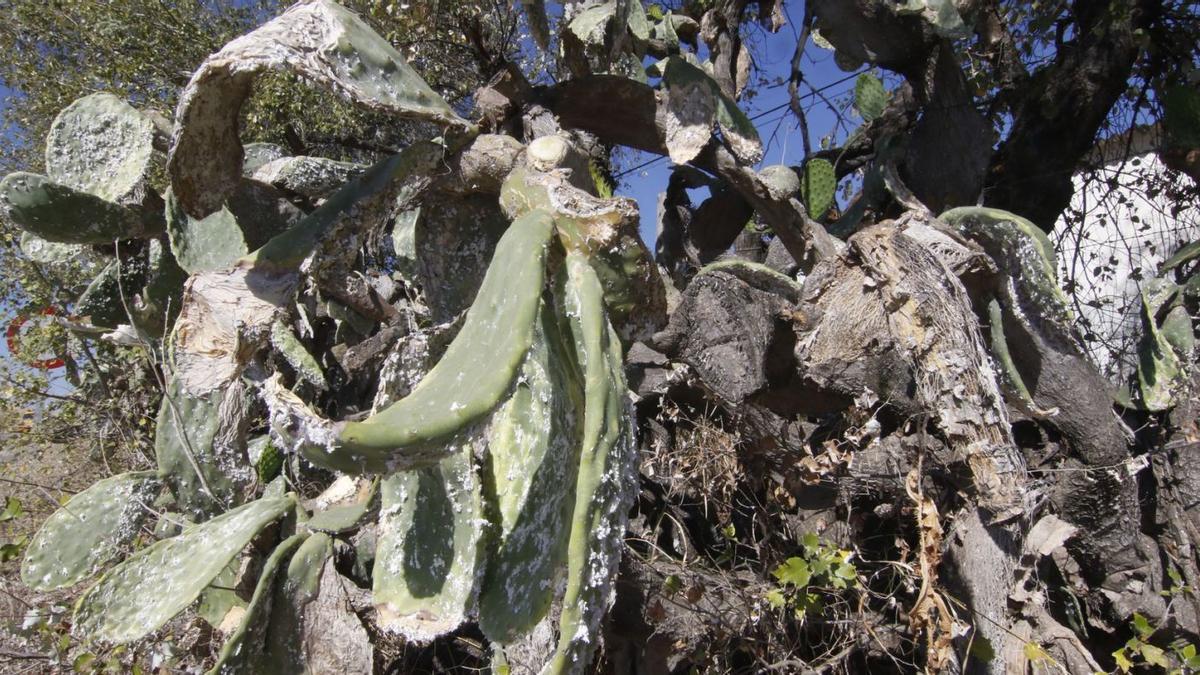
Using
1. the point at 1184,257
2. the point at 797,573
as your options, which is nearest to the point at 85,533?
the point at 797,573

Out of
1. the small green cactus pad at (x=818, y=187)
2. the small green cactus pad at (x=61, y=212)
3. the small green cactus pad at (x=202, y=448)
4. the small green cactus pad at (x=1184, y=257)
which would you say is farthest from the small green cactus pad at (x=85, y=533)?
the small green cactus pad at (x=1184, y=257)

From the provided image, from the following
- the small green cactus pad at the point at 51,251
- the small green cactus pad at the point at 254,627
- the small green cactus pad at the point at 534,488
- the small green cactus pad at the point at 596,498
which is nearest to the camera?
the small green cactus pad at the point at 596,498

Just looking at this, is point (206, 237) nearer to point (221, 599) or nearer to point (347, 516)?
point (347, 516)

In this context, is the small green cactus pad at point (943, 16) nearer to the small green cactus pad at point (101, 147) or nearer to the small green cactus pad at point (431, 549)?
the small green cactus pad at point (431, 549)

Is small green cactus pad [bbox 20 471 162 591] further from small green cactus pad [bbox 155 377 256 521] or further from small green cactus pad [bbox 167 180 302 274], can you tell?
small green cactus pad [bbox 167 180 302 274]

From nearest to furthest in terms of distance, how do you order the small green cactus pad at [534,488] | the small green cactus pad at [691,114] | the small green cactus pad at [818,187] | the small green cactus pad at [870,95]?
the small green cactus pad at [534,488], the small green cactus pad at [691,114], the small green cactus pad at [818,187], the small green cactus pad at [870,95]

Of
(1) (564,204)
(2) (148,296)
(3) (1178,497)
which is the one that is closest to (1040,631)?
(3) (1178,497)
